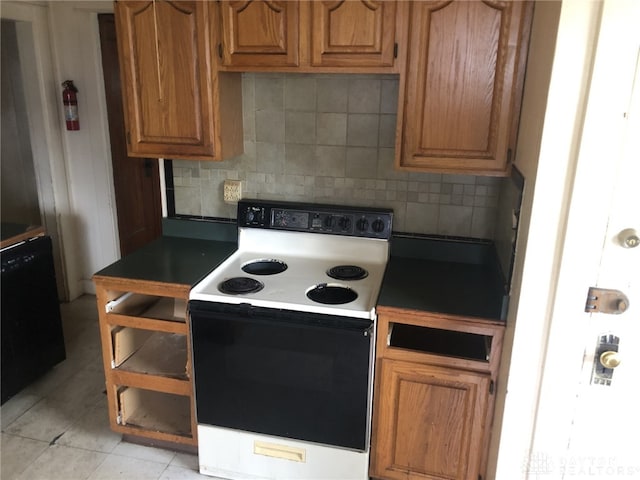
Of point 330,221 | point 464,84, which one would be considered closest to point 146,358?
point 330,221

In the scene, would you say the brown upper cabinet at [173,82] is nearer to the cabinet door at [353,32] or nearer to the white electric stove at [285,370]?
the cabinet door at [353,32]

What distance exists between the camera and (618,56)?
1.27 meters

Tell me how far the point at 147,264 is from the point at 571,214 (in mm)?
1645

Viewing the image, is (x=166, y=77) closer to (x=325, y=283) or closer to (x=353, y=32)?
(x=353, y=32)

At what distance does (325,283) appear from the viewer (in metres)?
2.07

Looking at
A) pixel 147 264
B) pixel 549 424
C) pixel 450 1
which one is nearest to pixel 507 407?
pixel 549 424

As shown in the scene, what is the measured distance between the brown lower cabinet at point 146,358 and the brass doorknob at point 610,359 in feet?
4.68

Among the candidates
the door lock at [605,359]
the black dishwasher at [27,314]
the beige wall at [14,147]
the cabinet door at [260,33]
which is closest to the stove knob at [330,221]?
the cabinet door at [260,33]

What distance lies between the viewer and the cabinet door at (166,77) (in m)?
1.95

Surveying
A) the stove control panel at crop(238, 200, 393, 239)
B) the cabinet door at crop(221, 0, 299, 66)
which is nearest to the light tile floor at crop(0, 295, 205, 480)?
the stove control panel at crop(238, 200, 393, 239)

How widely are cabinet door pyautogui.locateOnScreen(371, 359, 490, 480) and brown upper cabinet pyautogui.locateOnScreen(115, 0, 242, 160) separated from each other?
118 cm

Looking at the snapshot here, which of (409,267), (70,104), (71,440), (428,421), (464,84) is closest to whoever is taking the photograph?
(464,84)

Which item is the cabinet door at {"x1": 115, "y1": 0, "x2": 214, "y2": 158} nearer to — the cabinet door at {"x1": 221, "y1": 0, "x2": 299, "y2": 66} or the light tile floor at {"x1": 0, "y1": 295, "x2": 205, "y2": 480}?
the cabinet door at {"x1": 221, "y1": 0, "x2": 299, "y2": 66}

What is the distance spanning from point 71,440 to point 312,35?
6.81ft
